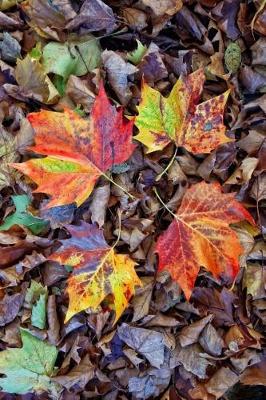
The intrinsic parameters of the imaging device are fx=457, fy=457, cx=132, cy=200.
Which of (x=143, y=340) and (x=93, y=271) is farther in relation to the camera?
(x=143, y=340)

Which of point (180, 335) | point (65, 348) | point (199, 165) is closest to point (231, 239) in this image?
point (199, 165)

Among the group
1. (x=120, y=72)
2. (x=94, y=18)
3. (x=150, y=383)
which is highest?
(x=94, y=18)

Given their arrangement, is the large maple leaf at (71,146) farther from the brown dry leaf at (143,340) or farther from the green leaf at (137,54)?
the brown dry leaf at (143,340)

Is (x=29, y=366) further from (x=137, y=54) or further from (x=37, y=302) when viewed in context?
(x=137, y=54)

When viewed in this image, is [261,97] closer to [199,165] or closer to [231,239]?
[199,165]

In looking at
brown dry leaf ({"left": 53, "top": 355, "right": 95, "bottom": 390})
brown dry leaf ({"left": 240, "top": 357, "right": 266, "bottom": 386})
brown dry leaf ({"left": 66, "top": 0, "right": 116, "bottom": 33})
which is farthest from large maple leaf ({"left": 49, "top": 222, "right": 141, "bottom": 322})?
brown dry leaf ({"left": 66, "top": 0, "right": 116, "bottom": 33})

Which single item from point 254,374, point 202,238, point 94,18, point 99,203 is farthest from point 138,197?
point 254,374

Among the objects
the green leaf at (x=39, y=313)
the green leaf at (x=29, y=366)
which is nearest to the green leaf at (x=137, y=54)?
the green leaf at (x=39, y=313)
